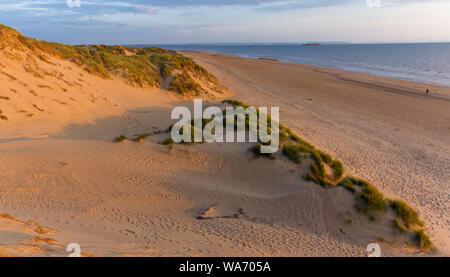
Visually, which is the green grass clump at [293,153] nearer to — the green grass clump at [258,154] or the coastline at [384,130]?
the green grass clump at [258,154]

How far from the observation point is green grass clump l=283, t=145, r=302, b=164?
8.77 meters

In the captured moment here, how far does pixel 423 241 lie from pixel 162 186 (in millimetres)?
6502

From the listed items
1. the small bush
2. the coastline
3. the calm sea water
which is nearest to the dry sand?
the coastline

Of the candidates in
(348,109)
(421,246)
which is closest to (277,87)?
(348,109)

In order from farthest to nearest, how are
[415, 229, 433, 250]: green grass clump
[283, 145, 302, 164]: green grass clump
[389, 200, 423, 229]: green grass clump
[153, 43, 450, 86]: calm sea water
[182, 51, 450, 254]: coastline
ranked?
[153, 43, 450, 86]: calm sea water
[182, 51, 450, 254]: coastline
[283, 145, 302, 164]: green grass clump
[389, 200, 423, 229]: green grass clump
[415, 229, 433, 250]: green grass clump

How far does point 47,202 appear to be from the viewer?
638cm

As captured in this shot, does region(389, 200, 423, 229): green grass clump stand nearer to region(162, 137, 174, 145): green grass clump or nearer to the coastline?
the coastline

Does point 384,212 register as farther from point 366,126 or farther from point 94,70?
point 94,70

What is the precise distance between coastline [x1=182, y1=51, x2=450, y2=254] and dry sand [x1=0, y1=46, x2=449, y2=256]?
9 centimetres

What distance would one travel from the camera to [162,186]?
7.59m

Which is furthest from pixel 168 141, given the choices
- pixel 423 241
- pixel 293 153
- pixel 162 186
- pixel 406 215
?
pixel 423 241

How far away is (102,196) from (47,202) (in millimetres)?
1168

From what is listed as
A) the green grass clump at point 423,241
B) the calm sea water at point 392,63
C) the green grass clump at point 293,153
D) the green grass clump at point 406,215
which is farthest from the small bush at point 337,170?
the calm sea water at point 392,63
